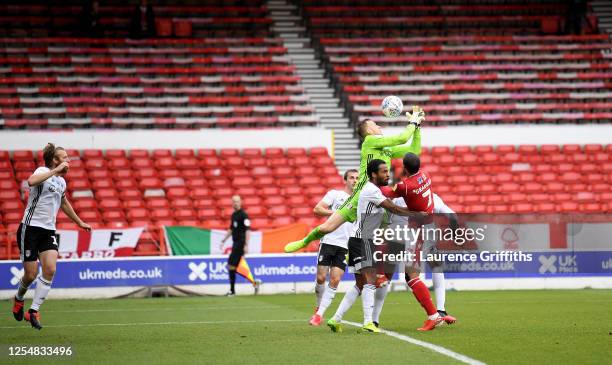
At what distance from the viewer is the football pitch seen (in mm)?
9570

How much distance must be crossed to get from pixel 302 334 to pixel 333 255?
2853 millimetres

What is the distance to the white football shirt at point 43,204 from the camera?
12.7 meters

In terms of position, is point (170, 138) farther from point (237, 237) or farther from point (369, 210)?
point (369, 210)

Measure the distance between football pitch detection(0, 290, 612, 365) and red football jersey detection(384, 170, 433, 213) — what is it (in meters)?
1.53

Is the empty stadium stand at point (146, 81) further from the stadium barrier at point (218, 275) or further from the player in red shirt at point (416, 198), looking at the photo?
the player in red shirt at point (416, 198)

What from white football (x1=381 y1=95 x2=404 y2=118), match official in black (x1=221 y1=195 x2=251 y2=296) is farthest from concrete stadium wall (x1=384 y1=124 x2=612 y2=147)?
white football (x1=381 y1=95 x2=404 y2=118)

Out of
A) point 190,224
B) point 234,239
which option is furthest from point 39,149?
point 234,239

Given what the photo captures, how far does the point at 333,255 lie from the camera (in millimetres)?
14609

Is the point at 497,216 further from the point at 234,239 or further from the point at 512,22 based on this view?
the point at 512,22

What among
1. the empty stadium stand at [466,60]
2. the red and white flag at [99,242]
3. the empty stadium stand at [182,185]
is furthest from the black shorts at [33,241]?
the empty stadium stand at [466,60]

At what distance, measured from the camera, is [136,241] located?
23.8 meters

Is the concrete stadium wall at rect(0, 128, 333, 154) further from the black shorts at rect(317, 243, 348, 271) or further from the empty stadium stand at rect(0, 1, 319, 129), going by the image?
the black shorts at rect(317, 243, 348, 271)

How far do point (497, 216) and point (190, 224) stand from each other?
8.68m

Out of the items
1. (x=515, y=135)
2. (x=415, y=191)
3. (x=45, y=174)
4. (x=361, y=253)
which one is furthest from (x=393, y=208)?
(x=515, y=135)
